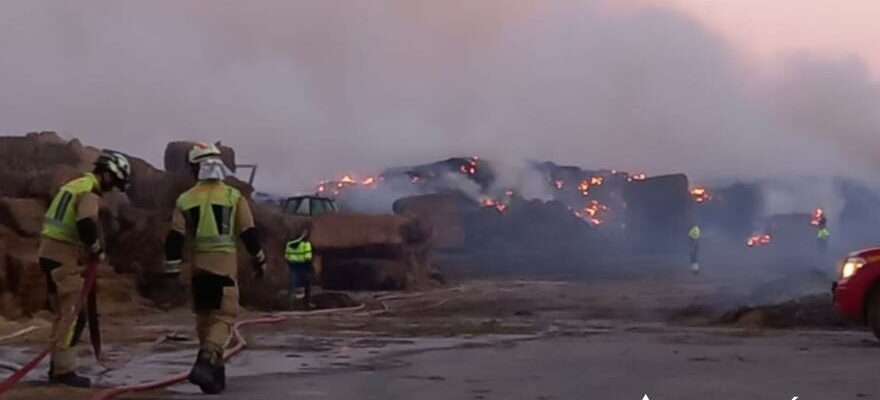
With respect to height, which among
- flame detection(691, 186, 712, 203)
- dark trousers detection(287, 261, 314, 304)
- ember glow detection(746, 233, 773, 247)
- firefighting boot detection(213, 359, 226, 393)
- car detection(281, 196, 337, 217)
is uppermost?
flame detection(691, 186, 712, 203)

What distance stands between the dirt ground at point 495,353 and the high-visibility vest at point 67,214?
1074 millimetres

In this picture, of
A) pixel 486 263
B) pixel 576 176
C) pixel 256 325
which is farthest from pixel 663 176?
pixel 256 325

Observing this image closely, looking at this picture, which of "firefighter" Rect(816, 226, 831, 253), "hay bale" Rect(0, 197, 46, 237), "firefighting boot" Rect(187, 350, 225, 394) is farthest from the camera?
"firefighter" Rect(816, 226, 831, 253)

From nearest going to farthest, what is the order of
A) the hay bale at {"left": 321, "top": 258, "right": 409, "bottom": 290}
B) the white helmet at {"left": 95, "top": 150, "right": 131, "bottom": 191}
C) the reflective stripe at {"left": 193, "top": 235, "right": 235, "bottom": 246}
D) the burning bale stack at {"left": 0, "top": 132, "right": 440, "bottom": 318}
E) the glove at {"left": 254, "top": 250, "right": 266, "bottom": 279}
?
the reflective stripe at {"left": 193, "top": 235, "right": 235, "bottom": 246} < the glove at {"left": 254, "top": 250, "right": 266, "bottom": 279} < the white helmet at {"left": 95, "top": 150, "right": 131, "bottom": 191} < the burning bale stack at {"left": 0, "top": 132, "right": 440, "bottom": 318} < the hay bale at {"left": 321, "top": 258, "right": 409, "bottom": 290}

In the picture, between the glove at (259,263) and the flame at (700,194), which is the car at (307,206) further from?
the flame at (700,194)

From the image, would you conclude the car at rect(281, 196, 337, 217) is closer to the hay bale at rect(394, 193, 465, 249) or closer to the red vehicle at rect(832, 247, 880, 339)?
the hay bale at rect(394, 193, 465, 249)

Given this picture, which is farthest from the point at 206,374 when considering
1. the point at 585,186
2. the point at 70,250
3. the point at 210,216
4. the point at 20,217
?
the point at 585,186

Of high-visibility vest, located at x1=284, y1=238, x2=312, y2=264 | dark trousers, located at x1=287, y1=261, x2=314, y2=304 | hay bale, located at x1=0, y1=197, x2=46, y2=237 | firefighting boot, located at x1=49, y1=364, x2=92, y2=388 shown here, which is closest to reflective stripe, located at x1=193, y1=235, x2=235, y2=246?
firefighting boot, located at x1=49, y1=364, x2=92, y2=388

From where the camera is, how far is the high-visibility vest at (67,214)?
10266mm

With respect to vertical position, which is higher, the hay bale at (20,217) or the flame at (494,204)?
the flame at (494,204)

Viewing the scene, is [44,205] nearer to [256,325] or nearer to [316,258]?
[256,325]

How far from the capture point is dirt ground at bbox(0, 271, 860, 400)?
1021 centimetres

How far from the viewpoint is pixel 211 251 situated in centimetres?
991

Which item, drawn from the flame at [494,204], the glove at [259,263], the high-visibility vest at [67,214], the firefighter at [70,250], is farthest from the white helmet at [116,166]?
the flame at [494,204]
